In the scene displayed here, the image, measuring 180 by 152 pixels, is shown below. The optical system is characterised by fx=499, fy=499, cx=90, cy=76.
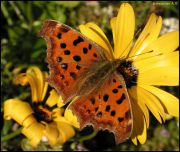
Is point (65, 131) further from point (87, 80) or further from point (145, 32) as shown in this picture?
point (145, 32)

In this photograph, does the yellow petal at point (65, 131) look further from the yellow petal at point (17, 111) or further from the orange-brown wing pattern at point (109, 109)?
the orange-brown wing pattern at point (109, 109)

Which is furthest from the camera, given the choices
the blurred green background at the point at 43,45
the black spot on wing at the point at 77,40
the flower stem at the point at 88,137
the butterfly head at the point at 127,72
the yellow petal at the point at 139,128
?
the blurred green background at the point at 43,45

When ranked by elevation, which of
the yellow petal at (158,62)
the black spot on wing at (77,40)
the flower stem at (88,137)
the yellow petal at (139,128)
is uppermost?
the black spot on wing at (77,40)

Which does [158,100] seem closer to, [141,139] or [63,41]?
[141,139]

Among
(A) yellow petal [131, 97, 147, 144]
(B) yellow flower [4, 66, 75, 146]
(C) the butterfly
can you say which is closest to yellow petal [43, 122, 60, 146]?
(B) yellow flower [4, 66, 75, 146]

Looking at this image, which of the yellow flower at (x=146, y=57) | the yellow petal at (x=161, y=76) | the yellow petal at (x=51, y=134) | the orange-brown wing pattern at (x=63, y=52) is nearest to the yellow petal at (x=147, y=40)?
the yellow flower at (x=146, y=57)

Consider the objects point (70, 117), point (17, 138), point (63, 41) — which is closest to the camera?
point (63, 41)

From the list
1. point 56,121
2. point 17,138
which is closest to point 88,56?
point 56,121
